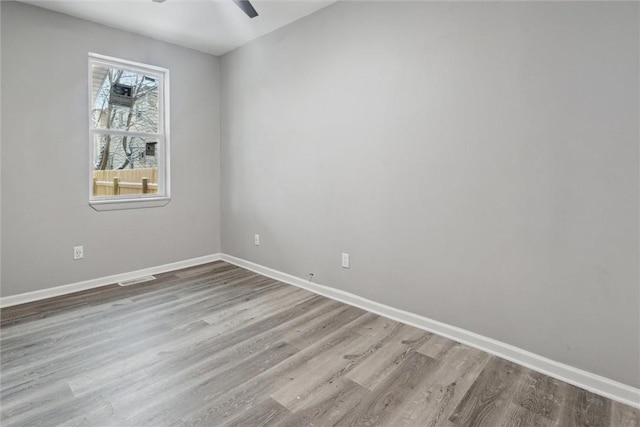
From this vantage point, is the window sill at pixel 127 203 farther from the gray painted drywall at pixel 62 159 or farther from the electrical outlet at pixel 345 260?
the electrical outlet at pixel 345 260

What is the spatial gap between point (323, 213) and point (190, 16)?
2209mm

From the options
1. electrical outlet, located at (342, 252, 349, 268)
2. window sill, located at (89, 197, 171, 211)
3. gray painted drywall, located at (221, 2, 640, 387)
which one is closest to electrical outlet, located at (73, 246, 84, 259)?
window sill, located at (89, 197, 171, 211)

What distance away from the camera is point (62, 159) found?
306 centimetres

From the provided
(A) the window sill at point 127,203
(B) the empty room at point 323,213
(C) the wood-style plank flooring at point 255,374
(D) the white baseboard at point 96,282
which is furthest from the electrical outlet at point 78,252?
(C) the wood-style plank flooring at point 255,374

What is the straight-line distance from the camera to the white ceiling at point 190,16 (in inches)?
111

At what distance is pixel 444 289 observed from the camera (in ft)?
7.72

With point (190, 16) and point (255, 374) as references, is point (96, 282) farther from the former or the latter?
point (190, 16)

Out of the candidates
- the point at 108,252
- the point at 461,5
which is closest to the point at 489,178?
the point at 461,5

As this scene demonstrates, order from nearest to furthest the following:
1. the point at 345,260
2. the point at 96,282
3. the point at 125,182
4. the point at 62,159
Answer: the point at 345,260, the point at 62,159, the point at 96,282, the point at 125,182

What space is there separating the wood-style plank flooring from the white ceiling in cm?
260

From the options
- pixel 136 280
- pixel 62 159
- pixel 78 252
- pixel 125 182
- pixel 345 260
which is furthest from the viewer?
pixel 125 182

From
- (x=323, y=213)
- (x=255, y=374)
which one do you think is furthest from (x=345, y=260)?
(x=255, y=374)

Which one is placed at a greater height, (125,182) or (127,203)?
(125,182)

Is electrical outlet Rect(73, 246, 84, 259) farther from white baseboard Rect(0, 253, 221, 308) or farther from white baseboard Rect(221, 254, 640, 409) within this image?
white baseboard Rect(221, 254, 640, 409)
